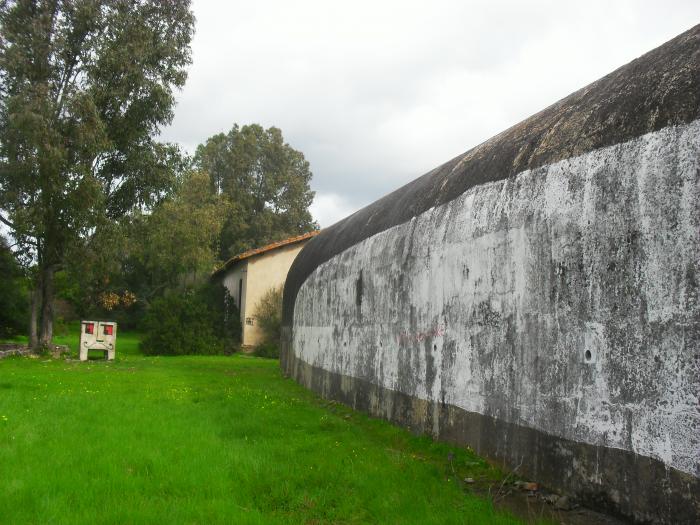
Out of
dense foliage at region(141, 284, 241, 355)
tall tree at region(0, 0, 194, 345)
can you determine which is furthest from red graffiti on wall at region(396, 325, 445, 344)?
dense foliage at region(141, 284, 241, 355)

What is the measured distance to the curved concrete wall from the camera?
3998mm

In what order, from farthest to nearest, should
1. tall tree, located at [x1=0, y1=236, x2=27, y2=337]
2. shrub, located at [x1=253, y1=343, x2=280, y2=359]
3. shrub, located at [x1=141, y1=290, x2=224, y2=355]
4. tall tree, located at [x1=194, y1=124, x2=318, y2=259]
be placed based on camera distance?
tall tree, located at [x1=194, y1=124, x2=318, y2=259] < shrub, located at [x1=253, y1=343, x2=280, y2=359] < shrub, located at [x1=141, y1=290, x2=224, y2=355] < tall tree, located at [x1=0, y1=236, x2=27, y2=337]

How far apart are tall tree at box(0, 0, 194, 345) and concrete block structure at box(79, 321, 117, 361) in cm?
191

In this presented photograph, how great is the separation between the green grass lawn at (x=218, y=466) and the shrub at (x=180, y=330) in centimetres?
1605

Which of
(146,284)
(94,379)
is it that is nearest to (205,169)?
(146,284)

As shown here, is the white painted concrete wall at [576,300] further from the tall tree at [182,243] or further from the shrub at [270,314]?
the tall tree at [182,243]

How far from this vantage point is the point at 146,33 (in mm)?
21578

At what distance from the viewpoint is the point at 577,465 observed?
15.5 feet

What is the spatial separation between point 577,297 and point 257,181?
141 ft

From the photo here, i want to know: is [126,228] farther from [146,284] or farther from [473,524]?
[146,284]

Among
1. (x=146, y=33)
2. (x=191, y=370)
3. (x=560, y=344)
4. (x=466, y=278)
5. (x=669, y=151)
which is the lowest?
(x=191, y=370)

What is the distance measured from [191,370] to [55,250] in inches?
276

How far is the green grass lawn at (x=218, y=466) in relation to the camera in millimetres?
4801

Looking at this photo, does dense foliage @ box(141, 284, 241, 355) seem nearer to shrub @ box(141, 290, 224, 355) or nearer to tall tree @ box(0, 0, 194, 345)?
shrub @ box(141, 290, 224, 355)
